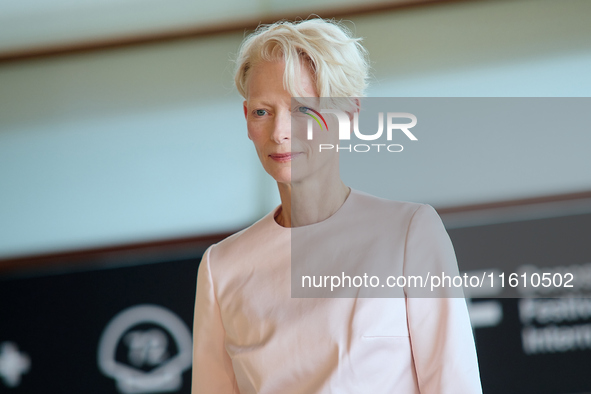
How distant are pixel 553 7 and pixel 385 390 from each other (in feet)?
6.95

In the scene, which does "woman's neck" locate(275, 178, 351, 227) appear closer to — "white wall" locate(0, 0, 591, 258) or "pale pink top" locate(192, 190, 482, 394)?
"pale pink top" locate(192, 190, 482, 394)

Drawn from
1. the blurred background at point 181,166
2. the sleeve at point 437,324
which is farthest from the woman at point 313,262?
the blurred background at point 181,166

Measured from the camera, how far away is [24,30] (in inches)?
113

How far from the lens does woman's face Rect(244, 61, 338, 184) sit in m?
1.15

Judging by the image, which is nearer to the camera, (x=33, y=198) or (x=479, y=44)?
(x=479, y=44)

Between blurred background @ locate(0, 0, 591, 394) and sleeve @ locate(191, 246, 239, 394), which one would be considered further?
blurred background @ locate(0, 0, 591, 394)

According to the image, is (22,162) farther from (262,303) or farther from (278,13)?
(262,303)

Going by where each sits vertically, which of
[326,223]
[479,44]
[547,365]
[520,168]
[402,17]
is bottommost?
[547,365]

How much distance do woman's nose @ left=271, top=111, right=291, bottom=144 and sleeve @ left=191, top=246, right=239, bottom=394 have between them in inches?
13.8

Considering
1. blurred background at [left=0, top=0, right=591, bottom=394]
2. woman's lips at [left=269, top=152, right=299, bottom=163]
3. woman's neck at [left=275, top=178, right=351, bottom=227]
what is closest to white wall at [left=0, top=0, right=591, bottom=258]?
blurred background at [left=0, top=0, right=591, bottom=394]

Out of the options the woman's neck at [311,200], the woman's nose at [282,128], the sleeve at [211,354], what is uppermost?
the woman's nose at [282,128]

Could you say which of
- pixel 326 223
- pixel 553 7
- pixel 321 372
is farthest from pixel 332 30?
pixel 553 7

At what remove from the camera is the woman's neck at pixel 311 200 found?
1.21 m

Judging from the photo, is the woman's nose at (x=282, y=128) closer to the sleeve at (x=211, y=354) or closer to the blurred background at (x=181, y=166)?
the sleeve at (x=211, y=354)
